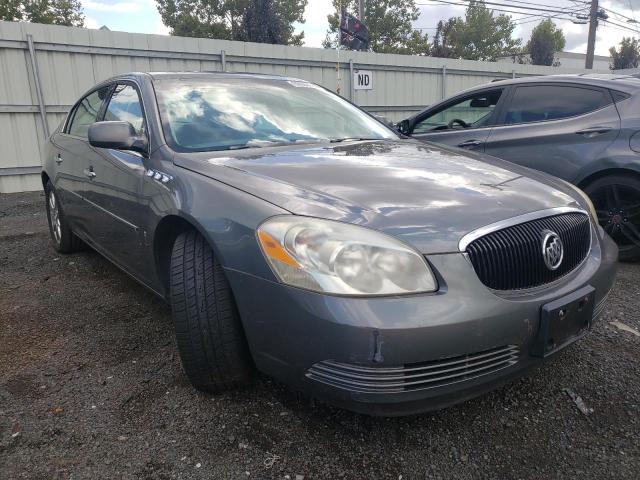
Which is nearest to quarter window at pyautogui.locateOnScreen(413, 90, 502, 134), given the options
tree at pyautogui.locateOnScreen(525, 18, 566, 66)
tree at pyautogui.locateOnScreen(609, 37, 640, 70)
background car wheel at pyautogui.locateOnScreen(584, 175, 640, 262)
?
background car wheel at pyautogui.locateOnScreen(584, 175, 640, 262)

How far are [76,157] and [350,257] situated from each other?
109 inches

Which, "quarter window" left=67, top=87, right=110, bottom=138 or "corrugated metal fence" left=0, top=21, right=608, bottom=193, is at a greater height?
"corrugated metal fence" left=0, top=21, right=608, bottom=193

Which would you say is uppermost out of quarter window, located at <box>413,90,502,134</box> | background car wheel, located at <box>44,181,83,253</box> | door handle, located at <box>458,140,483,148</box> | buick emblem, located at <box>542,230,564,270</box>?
quarter window, located at <box>413,90,502,134</box>

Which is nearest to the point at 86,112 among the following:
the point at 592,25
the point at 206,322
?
the point at 206,322

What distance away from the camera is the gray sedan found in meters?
1.57

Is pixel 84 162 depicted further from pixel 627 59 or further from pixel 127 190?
pixel 627 59

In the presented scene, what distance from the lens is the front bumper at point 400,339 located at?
1529mm

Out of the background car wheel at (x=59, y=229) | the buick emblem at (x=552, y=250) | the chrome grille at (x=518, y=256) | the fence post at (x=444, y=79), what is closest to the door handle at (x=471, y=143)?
the chrome grille at (x=518, y=256)

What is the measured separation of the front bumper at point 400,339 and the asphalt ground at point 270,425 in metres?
0.27

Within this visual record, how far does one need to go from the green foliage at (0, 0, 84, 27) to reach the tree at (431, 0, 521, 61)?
1232 inches

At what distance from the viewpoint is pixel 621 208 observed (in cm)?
382

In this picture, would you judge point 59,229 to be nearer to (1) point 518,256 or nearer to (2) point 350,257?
(2) point 350,257

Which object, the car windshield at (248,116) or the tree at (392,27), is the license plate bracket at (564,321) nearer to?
the car windshield at (248,116)

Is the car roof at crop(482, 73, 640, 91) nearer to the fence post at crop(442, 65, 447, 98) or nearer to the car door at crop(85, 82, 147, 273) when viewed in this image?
the car door at crop(85, 82, 147, 273)
